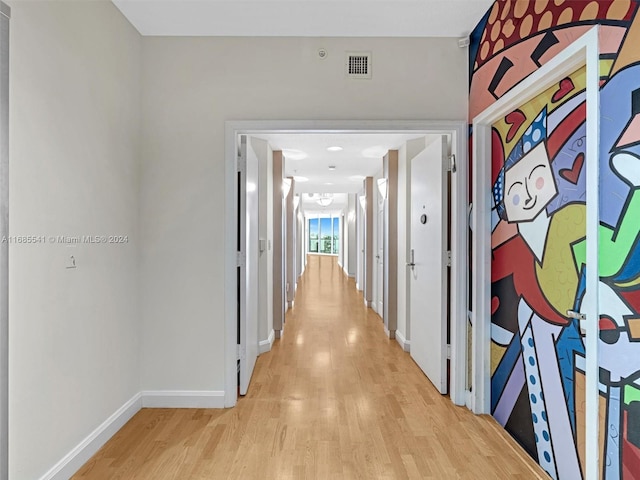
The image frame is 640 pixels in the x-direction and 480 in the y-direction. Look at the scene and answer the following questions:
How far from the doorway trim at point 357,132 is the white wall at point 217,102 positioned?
59 millimetres

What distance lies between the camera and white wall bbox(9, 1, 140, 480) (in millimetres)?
1699

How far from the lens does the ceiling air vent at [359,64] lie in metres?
2.78

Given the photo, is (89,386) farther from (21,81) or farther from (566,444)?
(566,444)

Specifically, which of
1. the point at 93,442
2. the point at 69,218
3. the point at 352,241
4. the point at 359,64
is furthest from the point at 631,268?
the point at 352,241

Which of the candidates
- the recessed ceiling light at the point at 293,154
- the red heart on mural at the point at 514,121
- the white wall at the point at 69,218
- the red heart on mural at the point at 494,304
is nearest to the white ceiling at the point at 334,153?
the recessed ceiling light at the point at 293,154

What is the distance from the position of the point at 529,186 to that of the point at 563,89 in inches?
20.1

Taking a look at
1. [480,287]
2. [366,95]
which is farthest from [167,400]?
[366,95]

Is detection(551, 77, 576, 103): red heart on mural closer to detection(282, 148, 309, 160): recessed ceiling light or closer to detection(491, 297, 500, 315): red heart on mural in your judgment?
detection(491, 297, 500, 315): red heart on mural

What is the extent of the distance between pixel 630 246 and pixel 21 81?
2.54m

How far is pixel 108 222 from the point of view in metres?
2.39

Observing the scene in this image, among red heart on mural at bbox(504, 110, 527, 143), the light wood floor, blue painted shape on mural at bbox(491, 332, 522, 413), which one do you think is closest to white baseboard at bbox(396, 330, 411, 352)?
the light wood floor

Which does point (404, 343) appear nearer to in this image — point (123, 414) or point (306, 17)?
point (123, 414)

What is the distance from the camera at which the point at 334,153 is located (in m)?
5.48

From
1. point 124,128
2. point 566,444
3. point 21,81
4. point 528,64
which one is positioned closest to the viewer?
point 21,81
